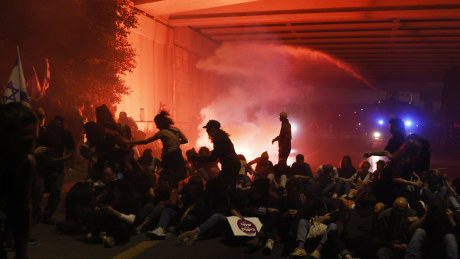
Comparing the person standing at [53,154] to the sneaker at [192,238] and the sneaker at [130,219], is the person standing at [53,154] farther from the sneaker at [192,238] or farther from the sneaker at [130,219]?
the sneaker at [192,238]

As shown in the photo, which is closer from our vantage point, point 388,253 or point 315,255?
point 388,253

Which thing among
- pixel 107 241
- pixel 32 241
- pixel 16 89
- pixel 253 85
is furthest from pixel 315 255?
pixel 253 85

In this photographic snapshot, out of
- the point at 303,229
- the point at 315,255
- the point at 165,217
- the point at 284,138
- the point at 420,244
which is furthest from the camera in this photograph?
the point at 284,138

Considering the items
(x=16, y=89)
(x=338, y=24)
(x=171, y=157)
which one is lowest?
(x=171, y=157)

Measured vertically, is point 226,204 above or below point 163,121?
below

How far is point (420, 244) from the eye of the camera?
4.89 m

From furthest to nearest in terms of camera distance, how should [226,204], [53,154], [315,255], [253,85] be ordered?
[253,85] → [53,154] → [226,204] → [315,255]

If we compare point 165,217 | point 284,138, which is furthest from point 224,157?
point 284,138

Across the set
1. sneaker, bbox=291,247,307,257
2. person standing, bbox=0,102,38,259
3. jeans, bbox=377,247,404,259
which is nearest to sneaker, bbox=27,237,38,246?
person standing, bbox=0,102,38,259

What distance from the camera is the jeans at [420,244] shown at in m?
4.82

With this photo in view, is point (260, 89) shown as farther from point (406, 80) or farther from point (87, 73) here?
point (406, 80)

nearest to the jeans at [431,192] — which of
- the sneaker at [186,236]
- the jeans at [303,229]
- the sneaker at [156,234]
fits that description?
the jeans at [303,229]

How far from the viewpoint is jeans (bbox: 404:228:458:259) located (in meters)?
4.82

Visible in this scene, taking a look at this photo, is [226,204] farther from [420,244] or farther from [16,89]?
[16,89]
